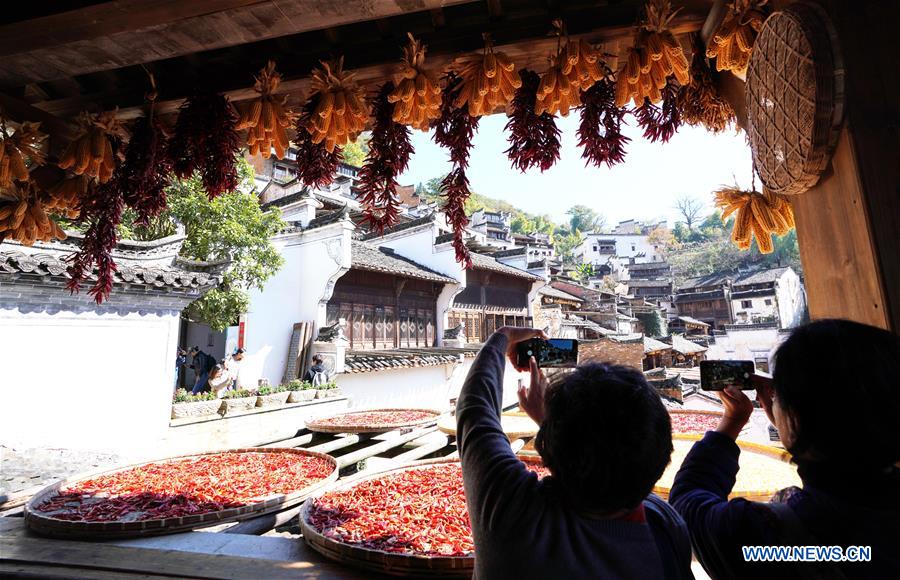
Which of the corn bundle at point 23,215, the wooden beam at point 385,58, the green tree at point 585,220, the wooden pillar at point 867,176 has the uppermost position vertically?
the green tree at point 585,220

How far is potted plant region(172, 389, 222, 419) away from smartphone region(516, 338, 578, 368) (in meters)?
8.71

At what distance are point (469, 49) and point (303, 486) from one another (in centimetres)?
262

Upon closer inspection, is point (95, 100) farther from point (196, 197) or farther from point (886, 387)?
point (196, 197)

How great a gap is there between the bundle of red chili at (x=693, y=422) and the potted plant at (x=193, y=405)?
818cm

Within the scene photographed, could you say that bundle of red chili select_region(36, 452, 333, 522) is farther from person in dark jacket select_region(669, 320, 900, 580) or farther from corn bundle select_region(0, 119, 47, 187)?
person in dark jacket select_region(669, 320, 900, 580)

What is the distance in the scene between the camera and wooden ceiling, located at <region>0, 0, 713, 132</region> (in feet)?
5.22

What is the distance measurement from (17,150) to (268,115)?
1.36 meters

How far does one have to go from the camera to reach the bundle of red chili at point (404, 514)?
1.78 meters

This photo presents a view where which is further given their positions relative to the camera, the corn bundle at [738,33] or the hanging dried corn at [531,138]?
the hanging dried corn at [531,138]

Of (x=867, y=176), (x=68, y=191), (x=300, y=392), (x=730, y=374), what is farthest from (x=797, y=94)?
(x=300, y=392)

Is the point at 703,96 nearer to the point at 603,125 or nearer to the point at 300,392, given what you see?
the point at 603,125

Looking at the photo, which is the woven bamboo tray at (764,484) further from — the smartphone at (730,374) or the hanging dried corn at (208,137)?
the hanging dried corn at (208,137)

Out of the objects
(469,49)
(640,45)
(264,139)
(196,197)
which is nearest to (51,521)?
(264,139)

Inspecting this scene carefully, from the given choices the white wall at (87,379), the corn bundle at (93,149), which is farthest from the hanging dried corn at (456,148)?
the white wall at (87,379)
